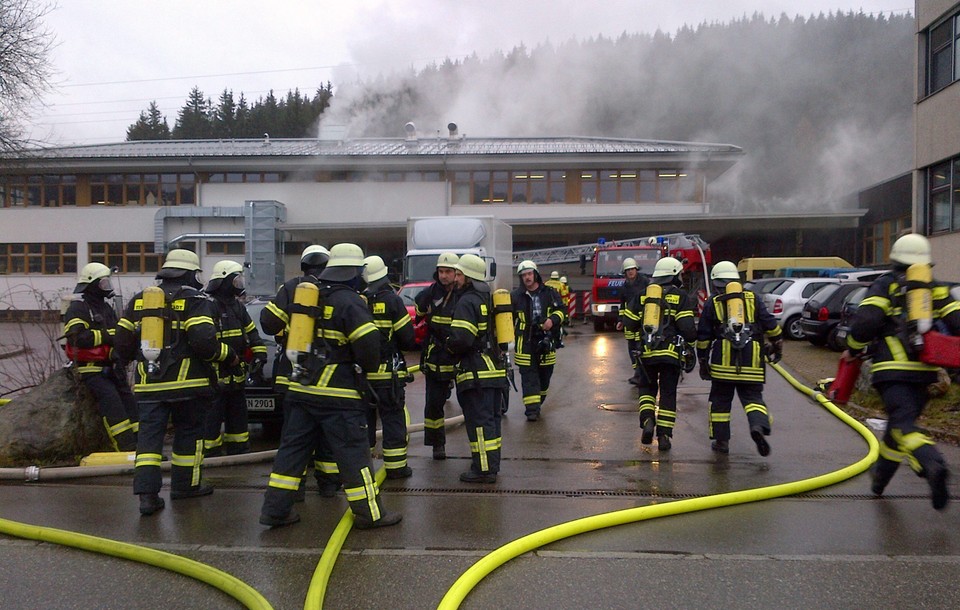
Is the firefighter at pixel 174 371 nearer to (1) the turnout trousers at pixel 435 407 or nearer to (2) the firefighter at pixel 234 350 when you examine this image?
(2) the firefighter at pixel 234 350

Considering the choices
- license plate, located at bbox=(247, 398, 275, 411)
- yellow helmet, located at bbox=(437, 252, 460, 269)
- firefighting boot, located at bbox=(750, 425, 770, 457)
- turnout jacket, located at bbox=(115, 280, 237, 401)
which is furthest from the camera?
license plate, located at bbox=(247, 398, 275, 411)

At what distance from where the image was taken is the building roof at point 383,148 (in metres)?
31.6

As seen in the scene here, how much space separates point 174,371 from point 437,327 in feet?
6.81

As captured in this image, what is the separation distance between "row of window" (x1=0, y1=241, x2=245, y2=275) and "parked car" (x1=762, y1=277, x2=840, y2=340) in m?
22.1

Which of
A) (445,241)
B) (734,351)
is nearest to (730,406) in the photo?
(734,351)

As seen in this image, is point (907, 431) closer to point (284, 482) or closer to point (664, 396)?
point (664, 396)

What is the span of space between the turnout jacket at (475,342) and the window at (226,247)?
27329 mm

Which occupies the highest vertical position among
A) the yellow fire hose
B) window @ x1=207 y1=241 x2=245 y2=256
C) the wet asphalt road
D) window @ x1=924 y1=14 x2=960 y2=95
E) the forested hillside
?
the forested hillside

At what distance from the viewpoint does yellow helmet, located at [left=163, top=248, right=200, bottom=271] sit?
19.1 ft

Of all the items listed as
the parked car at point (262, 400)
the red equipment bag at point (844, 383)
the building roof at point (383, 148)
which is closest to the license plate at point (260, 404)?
the parked car at point (262, 400)

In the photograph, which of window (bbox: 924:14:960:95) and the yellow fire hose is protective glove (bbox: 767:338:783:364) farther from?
window (bbox: 924:14:960:95)

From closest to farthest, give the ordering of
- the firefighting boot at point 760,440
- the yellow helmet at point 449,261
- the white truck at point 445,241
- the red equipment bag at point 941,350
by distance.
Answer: the red equipment bag at point 941,350, the yellow helmet at point 449,261, the firefighting boot at point 760,440, the white truck at point 445,241

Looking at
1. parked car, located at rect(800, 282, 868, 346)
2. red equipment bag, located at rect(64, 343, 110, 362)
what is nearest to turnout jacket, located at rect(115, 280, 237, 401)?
red equipment bag, located at rect(64, 343, 110, 362)

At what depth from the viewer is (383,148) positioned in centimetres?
3456
